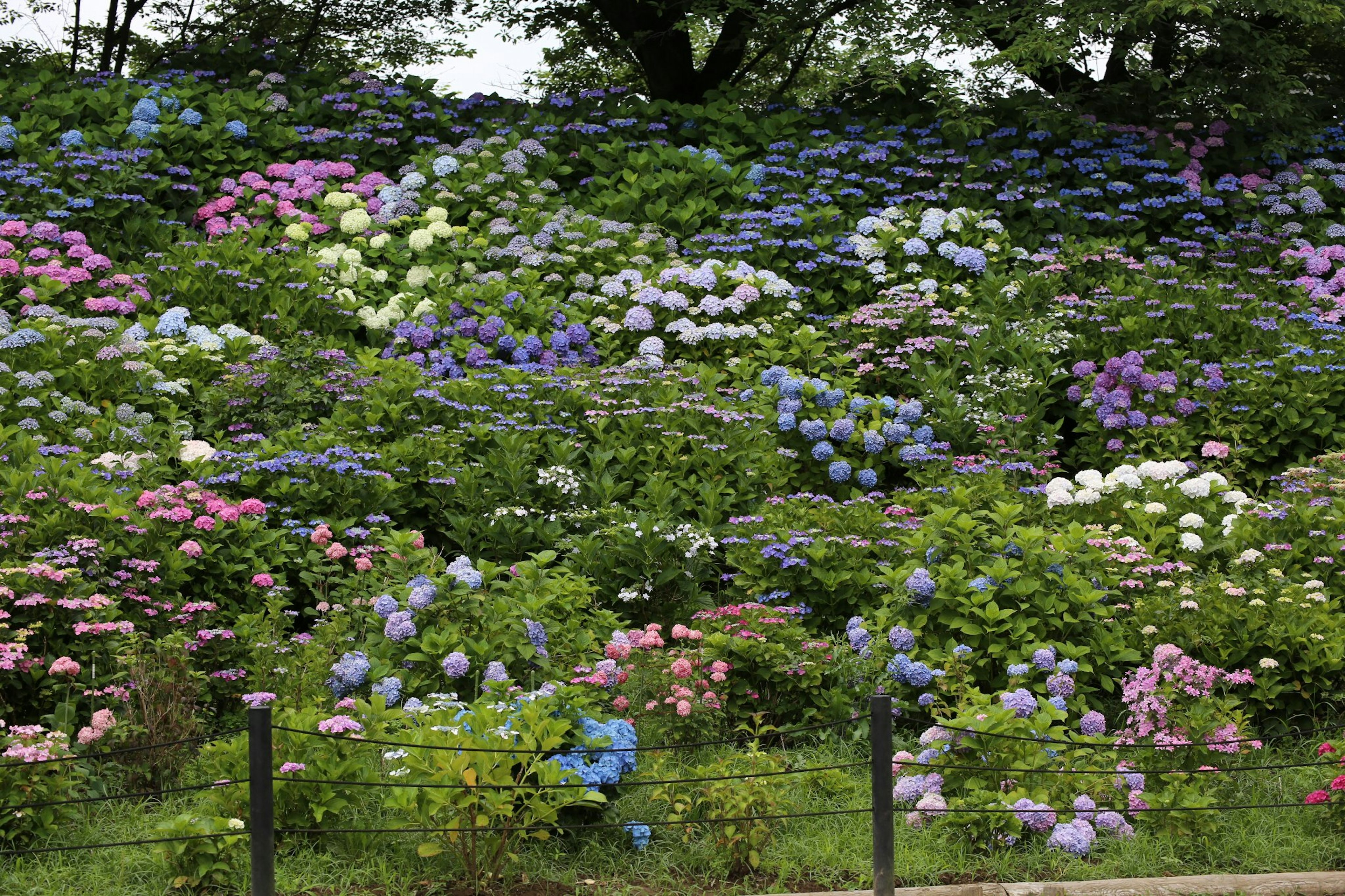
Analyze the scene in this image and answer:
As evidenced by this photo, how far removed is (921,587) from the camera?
6.15 m

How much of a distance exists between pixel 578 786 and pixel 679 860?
1.70ft

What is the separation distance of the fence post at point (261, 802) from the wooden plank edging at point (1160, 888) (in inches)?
69.7

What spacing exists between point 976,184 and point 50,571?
881cm

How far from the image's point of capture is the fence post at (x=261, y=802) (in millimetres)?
4043

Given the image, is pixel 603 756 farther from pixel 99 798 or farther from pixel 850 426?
pixel 850 426

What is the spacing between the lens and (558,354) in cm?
966

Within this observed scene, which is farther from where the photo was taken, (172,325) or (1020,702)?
(172,325)

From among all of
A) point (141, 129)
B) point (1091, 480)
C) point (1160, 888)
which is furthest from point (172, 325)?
point (1160, 888)

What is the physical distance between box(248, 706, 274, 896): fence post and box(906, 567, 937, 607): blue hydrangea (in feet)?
10.3

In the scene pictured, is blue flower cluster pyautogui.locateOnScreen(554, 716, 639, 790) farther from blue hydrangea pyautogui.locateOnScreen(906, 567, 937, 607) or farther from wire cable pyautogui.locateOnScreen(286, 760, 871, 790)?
blue hydrangea pyautogui.locateOnScreen(906, 567, 937, 607)

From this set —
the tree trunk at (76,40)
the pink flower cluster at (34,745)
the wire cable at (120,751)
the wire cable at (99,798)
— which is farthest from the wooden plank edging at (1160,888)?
the tree trunk at (76,40)

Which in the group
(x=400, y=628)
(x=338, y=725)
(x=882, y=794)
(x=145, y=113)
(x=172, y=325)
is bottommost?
(x=882, y=794)

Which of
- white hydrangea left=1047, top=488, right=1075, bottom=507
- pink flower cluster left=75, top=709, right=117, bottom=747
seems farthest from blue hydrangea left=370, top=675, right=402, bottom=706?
white hydrangea left=1047, top=488, right=1075, bottom=507

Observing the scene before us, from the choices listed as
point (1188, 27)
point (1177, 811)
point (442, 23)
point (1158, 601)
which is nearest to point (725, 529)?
point (1158, 601)
